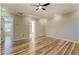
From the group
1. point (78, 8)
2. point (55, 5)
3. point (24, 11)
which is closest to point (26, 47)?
point (24, 11)

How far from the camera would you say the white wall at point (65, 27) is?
2144 mm

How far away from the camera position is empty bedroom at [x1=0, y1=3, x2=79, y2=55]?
215cm

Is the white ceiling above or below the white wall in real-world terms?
above

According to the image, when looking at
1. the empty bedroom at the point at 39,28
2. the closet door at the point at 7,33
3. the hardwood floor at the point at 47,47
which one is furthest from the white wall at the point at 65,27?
the closet door at the point at 7,33

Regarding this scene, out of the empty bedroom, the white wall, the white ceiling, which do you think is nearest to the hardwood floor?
the empty bedroom

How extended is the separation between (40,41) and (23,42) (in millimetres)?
297

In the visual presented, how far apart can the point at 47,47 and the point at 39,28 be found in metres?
0.36

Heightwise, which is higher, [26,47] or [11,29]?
[11,29]

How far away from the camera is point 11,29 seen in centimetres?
217

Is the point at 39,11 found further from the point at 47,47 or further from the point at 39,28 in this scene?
the point at 47,47

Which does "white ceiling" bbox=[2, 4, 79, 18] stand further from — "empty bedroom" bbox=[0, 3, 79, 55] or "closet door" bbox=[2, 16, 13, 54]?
"closet door" bbox=[2, 16, 13, 54]

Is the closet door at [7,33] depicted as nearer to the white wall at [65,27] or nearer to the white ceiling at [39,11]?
the white ceiling at [39,11]
